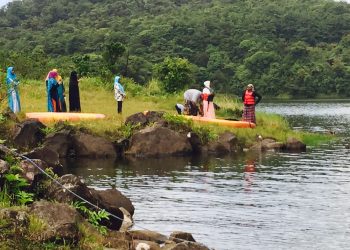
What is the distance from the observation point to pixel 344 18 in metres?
156

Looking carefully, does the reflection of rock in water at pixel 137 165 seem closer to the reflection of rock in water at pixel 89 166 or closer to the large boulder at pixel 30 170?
the reflection of rock in water at pixel 89 166

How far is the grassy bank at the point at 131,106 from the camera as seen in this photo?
2905 cm

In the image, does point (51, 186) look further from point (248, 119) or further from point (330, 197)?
point (248, 119)

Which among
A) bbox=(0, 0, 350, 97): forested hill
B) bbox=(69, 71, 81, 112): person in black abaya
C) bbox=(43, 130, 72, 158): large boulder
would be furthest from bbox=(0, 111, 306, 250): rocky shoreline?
bbox=(0, 0, 350, 97): forested hill

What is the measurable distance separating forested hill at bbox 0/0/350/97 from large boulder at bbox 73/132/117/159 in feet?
165

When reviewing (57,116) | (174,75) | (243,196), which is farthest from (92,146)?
(174,75)

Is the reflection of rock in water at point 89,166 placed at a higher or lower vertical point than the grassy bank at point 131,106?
lower

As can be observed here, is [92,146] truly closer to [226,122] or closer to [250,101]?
[226,122]

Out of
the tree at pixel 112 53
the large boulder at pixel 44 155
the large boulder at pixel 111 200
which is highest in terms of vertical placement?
the tree at pixel 112 53

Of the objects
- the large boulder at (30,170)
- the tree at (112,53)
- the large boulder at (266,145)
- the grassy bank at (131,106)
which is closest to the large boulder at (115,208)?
the large boulder at (30,170)

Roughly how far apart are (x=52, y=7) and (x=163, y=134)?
156410mm

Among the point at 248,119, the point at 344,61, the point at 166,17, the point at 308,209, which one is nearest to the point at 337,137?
the point at 248,119

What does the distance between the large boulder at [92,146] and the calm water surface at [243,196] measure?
3.92 feet

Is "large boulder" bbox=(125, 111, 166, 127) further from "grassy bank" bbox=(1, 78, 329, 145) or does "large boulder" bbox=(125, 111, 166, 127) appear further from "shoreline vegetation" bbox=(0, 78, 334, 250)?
"grassy bank" bbox=(1, 78, 329, 145)
